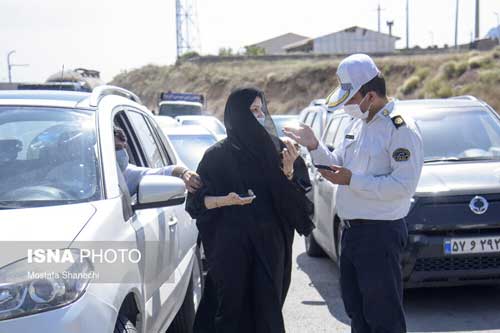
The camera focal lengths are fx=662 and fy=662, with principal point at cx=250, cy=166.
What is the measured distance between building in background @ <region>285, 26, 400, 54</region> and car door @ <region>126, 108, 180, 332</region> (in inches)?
3236

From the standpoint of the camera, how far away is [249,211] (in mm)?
3807

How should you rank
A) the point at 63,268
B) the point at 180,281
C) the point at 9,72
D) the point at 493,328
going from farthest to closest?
the point at 9,72
the point at 493,328
the point at 180,281
the point at 63,268

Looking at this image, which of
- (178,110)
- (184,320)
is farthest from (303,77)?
(184,320)

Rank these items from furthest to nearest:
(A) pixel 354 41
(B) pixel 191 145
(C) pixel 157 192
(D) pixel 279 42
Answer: (D) pixel 279 42 → (A) pixel 354 41 → (B) pixel 191 145 → (C) pixel 157 192

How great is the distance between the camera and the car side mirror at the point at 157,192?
337cm

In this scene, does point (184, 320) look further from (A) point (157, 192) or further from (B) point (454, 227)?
(B) point (454, 227)

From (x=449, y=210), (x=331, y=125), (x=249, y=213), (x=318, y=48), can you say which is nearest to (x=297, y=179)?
(x=249, y=213)

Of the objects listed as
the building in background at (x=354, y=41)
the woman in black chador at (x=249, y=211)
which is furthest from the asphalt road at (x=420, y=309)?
the building in background at (x=354, y=41)

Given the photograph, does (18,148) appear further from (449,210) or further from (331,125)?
(331,125)

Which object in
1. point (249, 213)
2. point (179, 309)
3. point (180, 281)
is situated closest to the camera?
point (249, 213)

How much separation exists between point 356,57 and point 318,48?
8472 cm

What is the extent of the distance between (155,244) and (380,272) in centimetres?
125

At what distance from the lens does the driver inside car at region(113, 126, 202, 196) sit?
12.8 ft

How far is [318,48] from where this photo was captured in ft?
284
